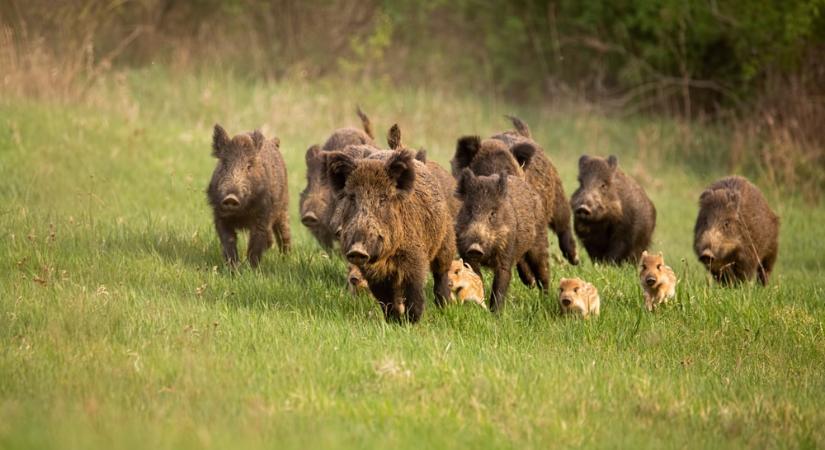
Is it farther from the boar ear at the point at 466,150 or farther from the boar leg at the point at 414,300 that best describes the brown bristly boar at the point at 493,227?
the boar ear at the point at 466,150

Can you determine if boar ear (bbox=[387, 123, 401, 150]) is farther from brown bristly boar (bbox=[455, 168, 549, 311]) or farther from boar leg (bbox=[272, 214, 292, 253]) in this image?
boar leg (bbox=[272, 214, 292, 253])

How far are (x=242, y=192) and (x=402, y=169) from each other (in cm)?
278

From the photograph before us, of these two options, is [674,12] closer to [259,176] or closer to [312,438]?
[259,176]

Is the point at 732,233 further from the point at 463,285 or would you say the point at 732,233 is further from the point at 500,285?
the point at 463,285

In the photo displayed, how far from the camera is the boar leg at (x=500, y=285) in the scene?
922 cm

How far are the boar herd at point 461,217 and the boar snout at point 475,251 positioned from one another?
0.4 inches

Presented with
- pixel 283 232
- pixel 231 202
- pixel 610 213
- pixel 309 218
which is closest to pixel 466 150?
pixel 309 218

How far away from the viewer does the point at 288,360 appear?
22.9 feet

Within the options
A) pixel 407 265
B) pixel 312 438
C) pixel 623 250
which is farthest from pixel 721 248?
pixel 312 438

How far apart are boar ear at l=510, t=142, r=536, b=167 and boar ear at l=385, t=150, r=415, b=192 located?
284cm

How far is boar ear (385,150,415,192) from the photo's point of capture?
8.08m

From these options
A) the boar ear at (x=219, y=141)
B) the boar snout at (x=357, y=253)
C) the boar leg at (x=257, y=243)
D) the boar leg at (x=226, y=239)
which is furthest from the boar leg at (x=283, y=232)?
the boar snout at (x=357, y=253)

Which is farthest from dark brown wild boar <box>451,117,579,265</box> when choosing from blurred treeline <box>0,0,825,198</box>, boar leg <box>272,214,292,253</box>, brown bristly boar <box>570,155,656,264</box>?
blurred treeline <box>0,0,825,198</box>

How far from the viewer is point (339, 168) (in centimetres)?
812
